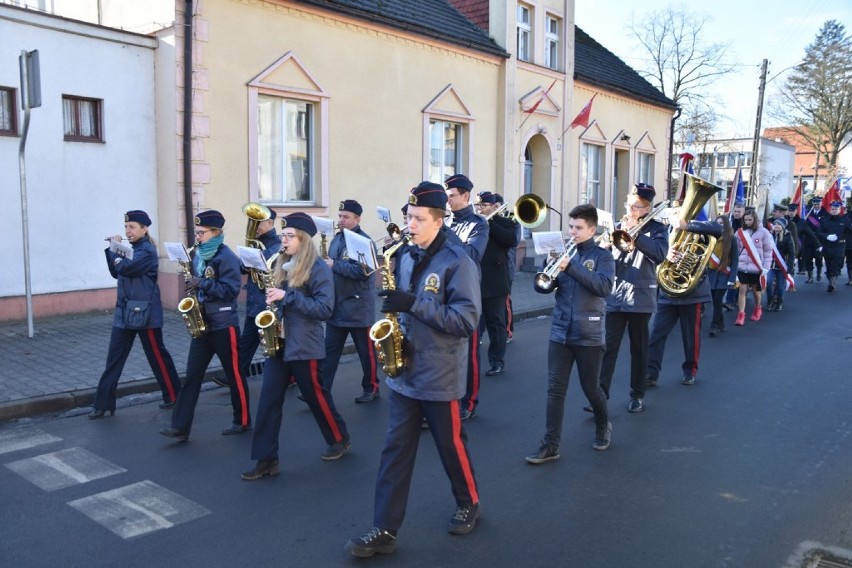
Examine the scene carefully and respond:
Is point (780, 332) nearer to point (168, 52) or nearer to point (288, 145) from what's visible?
point (288, 145)

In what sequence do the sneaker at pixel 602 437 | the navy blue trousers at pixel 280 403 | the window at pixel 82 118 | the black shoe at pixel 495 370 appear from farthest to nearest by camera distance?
the window at pixel 82 118 → the black shoe at pixel 495 370 → the sneaker at pixel 602 437 → the navy blue trousers at pixel 280 403

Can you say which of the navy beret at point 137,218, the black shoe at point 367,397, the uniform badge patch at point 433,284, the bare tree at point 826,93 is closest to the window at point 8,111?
the navy beret at point 137,218

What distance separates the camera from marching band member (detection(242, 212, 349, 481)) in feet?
16.8

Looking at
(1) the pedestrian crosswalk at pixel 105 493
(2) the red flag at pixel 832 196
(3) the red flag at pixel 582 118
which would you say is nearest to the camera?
(1) the pedestrian crosswalk at pixel 105 493

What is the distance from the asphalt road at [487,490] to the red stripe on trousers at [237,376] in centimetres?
20

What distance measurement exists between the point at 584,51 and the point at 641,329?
59.3 ft

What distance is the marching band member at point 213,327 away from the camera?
596cm

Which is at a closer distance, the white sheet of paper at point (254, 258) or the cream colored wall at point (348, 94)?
the white sheet of paper at point (254, 258)

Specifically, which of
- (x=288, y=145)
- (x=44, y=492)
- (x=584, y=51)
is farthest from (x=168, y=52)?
(x=584, y=51)

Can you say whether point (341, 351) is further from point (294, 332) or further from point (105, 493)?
point (105, 493)

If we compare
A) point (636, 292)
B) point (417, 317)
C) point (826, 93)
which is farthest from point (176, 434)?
point (826, 93)

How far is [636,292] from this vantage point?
671cm

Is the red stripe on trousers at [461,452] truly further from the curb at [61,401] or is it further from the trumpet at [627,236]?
the curb at [61,401]

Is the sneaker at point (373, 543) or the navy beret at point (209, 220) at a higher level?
the navy beret at point (209, 220)
